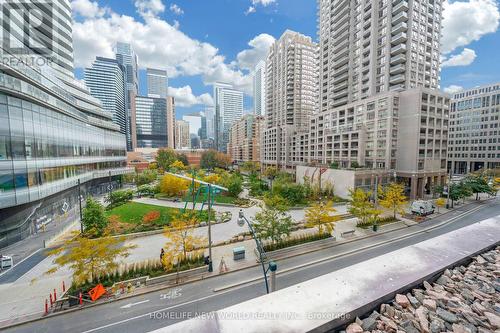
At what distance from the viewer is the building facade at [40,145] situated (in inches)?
791

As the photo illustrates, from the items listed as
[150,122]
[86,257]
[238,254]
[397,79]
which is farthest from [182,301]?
[150,122]

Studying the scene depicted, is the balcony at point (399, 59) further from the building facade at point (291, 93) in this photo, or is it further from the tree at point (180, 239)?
the tree at point (180, 239)

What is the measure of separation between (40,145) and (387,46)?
6755cm

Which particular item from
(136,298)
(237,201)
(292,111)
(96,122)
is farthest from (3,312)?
(292,111)

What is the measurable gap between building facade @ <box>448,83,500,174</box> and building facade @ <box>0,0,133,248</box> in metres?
108

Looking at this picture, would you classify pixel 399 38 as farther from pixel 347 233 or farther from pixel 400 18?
pixel 347 233

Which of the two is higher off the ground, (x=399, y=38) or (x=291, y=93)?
(x=291, y=93)

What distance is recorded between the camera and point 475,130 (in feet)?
243

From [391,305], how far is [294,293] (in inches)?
88.6

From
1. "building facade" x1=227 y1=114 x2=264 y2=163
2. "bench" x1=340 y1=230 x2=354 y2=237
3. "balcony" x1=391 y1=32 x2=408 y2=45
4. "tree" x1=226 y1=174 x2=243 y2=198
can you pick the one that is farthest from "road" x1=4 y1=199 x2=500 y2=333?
"building facade" x1=227 y1=114 x2=264 y2=163

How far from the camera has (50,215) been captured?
87.3 ft

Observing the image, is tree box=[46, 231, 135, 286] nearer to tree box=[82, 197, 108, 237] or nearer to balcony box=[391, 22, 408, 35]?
tree box=[82, 197, 108, 237]

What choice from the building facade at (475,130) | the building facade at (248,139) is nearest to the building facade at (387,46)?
the building facade at (475,130)

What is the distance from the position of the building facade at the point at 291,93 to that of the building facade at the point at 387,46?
2746 centimetres
